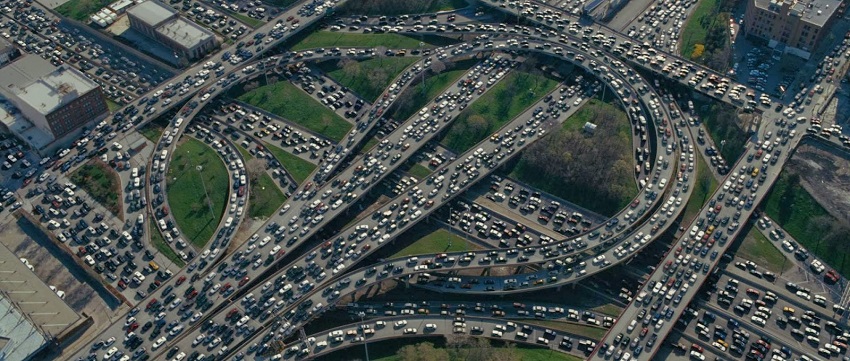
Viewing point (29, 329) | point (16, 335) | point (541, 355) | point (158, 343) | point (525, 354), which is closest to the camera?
point (158, 343)

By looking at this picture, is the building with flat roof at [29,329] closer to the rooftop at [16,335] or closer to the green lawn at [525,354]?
the rooftop at [16,335]

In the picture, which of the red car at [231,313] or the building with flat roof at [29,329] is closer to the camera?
the building with flat roof at [29,329]

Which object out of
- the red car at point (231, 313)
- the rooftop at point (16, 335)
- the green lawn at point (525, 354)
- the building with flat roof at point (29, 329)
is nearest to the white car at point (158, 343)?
the red car at point (231, 313)

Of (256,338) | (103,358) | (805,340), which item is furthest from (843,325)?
(103,358)

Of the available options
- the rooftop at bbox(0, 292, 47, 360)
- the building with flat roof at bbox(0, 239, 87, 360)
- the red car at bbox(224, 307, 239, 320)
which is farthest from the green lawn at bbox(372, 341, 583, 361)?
the rooftop at bbox(0, 292, 47, 360)

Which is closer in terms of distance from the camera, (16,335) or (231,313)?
(16,335)

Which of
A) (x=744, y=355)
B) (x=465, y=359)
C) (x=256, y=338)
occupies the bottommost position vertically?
(x=744, y=355)

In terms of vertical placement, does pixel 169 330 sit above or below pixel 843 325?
above

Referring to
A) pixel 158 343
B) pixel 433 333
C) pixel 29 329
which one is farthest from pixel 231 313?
pixel 433 333

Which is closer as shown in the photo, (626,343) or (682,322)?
(626,343)

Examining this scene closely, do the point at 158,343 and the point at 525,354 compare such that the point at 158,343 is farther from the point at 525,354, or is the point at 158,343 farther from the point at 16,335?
the point at 525,354

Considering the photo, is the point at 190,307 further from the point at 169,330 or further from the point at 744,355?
the point at 744,355
